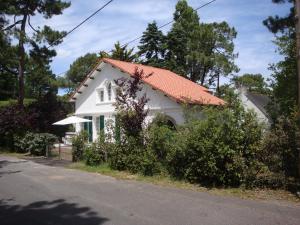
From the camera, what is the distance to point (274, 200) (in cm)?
975

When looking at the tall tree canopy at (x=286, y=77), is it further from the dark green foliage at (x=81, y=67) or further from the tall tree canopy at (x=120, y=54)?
the dark green foliage at (x=81, y=67)

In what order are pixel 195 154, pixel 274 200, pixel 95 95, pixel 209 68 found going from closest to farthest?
pixel 274 200, pixel 195 154, pixel 95 95, pixel 209 68

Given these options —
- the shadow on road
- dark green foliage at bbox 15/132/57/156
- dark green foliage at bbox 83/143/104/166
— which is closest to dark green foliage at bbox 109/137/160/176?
dark green foliage at bbox 83/143/104/166

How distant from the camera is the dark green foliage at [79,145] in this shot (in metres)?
19.0

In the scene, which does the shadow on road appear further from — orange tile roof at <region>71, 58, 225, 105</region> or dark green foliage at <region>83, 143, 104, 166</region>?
orange tile roof at <region>71, 58, 225, 105</region>

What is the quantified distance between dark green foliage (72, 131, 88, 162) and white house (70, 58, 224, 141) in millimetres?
4858

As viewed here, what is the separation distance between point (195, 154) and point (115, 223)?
535 cm

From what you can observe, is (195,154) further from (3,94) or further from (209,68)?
(3,94)

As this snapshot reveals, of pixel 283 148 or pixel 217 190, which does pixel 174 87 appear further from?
pixel 283 148

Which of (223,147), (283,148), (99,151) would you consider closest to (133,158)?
(99,151)

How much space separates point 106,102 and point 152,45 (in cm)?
1860

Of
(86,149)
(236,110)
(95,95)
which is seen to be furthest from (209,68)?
(236,110)

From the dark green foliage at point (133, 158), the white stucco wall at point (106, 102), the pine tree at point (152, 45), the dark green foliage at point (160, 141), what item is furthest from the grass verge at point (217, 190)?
the pine tree at point (152, 45)

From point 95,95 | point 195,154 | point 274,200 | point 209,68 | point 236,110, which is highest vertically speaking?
point 209,68
